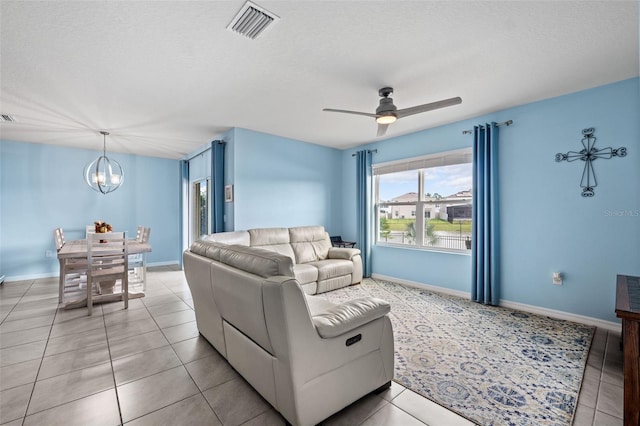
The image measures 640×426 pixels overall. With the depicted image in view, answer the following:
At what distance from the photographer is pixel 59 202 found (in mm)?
5551

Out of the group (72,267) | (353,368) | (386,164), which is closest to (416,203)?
(386,164)

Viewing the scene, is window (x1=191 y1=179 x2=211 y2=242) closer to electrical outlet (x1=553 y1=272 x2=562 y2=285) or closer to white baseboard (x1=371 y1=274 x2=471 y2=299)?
white baseboard (x1=371 y1=274 x2=471 y2=299)

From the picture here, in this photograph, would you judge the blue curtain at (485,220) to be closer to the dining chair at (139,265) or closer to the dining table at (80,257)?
the dining table at (80,257)

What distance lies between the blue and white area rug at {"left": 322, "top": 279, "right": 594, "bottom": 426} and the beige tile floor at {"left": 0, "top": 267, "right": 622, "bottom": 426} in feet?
0.39

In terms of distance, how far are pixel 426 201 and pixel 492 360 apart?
277cm

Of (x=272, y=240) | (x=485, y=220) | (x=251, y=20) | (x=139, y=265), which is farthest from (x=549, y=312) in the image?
(x=139, y=265)

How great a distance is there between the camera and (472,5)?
1854 millimetres

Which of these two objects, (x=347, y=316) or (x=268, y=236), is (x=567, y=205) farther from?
(x=268, y=236)

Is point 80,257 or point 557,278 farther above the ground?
point 80,257

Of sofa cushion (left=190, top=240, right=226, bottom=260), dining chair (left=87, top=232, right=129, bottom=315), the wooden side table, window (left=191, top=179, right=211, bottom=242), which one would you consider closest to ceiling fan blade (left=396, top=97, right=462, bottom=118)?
the wooden side table

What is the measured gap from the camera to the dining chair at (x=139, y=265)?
14.9 ft

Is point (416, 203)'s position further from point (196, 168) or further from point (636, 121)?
point (196, 168)

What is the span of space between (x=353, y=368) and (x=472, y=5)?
2.47m

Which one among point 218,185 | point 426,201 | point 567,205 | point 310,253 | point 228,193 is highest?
point 218,185
